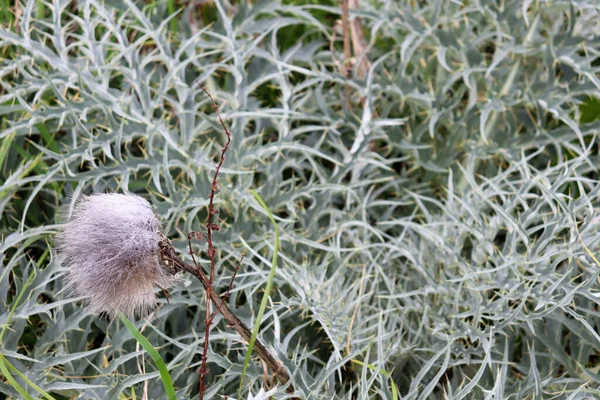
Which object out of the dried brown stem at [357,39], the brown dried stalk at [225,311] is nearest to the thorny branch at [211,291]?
the brown dried stalk at [225,311]

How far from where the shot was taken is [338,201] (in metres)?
→ 1.67

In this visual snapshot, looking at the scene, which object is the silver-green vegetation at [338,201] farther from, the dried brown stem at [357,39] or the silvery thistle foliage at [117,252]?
the silvery thistle foliage at [117,252]

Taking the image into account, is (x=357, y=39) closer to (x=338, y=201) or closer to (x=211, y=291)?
(x=338, y=201)

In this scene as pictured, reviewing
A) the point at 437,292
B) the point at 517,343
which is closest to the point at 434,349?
the point at 437,292

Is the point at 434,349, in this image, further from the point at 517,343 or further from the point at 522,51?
the point at 522,51

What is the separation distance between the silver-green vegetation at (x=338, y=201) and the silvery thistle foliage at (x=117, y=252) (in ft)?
0.87

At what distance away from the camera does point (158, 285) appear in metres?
0.94

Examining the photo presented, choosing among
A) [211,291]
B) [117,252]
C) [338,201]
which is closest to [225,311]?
[211,291]

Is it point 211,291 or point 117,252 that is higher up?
point 117,252

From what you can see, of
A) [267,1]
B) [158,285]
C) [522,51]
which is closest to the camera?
[158,285]

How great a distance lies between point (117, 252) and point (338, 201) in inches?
33.8

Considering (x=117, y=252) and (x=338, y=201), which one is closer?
(x=117, y=252)

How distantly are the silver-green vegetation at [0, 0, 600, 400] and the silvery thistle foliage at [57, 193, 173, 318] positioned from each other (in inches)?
10.5

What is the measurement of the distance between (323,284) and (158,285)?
448 mm
